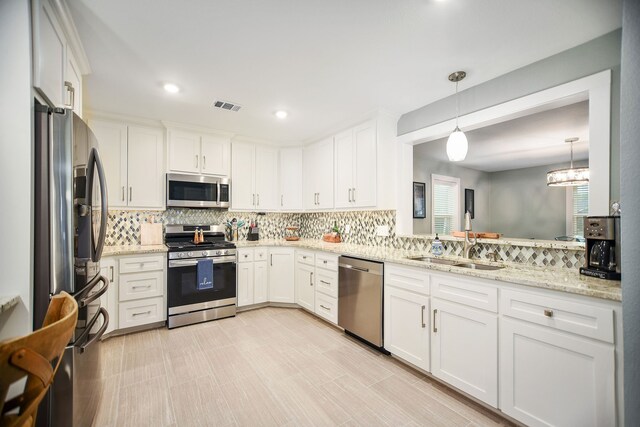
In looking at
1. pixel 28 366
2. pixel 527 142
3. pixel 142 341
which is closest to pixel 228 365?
pixel 142 341

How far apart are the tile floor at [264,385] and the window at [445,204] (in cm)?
326

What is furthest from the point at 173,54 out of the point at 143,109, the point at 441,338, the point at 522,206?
the point at 522,206

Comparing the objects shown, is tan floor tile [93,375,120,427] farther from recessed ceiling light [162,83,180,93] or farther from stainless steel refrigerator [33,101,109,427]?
recessed ceiling light [162,83,180,93]

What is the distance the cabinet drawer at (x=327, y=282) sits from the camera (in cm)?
316

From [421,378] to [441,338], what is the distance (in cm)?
43

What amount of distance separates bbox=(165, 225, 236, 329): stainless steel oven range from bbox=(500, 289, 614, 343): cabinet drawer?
2914 millimetres

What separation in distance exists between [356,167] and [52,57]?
2666mm

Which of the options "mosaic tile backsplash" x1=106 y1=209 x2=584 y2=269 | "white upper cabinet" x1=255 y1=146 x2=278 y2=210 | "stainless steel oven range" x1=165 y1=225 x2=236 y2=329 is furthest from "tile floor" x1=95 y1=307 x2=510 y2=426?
"white upper cabinet" x1=255 y1=146 x2=278 y2=210

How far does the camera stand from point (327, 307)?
327 cm

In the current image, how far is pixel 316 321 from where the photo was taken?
3.45 meters

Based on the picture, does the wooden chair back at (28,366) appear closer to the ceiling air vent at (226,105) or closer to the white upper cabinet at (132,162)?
the ceiling air vent at (226,105)

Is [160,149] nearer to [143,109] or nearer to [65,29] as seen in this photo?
[143,109]

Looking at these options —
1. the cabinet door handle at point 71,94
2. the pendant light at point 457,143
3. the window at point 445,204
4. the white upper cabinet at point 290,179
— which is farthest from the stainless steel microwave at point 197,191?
the window at point 445,204

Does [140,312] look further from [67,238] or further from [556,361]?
[556,361]
